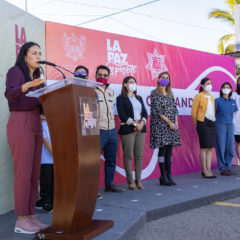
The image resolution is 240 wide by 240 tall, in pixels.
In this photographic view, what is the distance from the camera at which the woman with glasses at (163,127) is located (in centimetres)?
532

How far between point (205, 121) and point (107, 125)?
83.2 inches

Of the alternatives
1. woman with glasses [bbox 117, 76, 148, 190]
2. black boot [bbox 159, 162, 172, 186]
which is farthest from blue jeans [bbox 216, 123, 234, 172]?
woman with glasses [bbox 117, 76, 148, 190]

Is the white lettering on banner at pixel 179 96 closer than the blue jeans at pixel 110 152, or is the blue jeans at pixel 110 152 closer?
the blue jeans at pixel 110 152

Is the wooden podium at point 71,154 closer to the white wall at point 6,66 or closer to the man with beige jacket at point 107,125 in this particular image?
the white wall at point 6,66

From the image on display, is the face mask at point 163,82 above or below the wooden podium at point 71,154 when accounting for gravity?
above

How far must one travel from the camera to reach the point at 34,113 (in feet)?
9.80

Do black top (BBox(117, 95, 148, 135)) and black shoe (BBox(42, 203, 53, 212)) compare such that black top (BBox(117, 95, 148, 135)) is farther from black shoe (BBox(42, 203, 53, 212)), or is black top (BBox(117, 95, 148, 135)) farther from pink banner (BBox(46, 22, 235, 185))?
black shoe (BBox(42, 203, 53, 212))

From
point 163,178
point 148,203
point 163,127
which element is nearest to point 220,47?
point 163,127

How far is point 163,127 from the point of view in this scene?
5340 mm

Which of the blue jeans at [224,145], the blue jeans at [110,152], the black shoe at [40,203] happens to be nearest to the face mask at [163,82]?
the blue jeans at [110,152]

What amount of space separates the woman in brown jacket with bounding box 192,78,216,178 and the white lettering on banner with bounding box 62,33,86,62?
2.21 m

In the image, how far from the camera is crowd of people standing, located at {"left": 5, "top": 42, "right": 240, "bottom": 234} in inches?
114

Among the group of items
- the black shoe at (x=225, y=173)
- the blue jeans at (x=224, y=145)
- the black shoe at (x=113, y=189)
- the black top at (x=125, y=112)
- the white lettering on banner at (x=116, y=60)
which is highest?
the white lettering on banner at (x=116, y=60)

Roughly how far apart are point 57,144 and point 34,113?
18.4 inches
